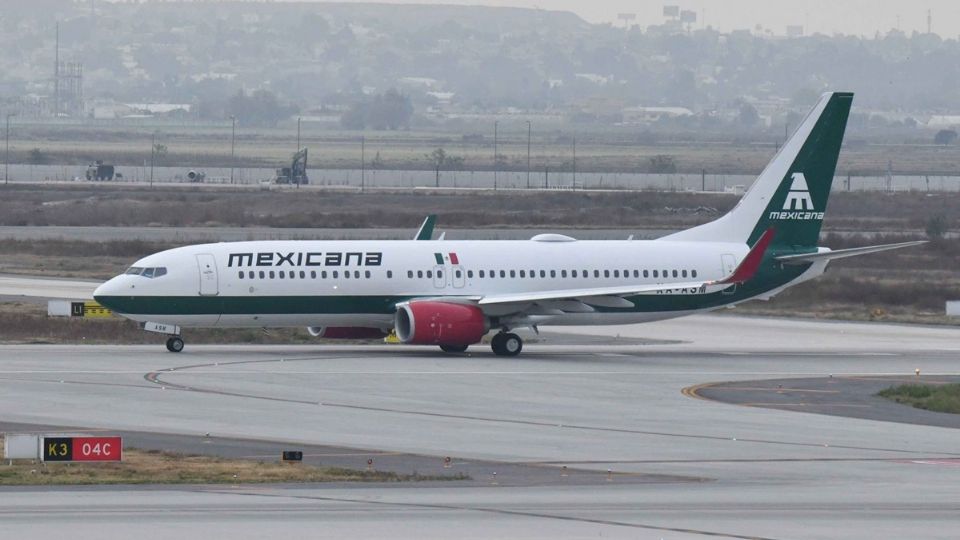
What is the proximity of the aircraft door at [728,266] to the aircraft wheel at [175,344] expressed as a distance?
1741 centimetres

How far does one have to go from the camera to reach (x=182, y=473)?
3097 cm

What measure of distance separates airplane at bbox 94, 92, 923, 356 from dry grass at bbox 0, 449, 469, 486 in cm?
2035

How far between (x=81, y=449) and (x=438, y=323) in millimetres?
21904

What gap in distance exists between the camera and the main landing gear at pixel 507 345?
54375mm

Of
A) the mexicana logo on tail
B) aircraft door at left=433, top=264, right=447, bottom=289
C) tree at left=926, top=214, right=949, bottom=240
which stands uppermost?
the mexicana logo on tail

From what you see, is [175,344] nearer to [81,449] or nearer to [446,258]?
[446,258]

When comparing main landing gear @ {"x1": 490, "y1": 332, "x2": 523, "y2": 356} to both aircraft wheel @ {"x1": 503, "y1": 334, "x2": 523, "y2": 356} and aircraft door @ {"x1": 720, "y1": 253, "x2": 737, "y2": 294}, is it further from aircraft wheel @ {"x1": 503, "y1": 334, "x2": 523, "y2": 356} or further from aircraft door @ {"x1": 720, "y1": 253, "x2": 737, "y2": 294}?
aircraft door @ {"x1": 720, "y1": 253, "x2": 737, "y2": 294}

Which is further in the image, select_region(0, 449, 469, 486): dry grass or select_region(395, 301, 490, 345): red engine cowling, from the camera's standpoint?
select_region(395, 301, 490, 345): red engine cowling

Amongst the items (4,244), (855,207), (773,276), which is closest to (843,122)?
(773,276)

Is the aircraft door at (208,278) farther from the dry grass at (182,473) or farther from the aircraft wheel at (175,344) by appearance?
the dry grass at (182,473)

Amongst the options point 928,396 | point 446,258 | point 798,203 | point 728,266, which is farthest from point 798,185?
point 928,396

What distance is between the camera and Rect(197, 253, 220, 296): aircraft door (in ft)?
172

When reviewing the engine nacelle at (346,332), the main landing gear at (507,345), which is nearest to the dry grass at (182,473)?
the engine nacelle at (346,332)

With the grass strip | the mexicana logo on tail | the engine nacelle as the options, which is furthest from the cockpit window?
the grass strip
